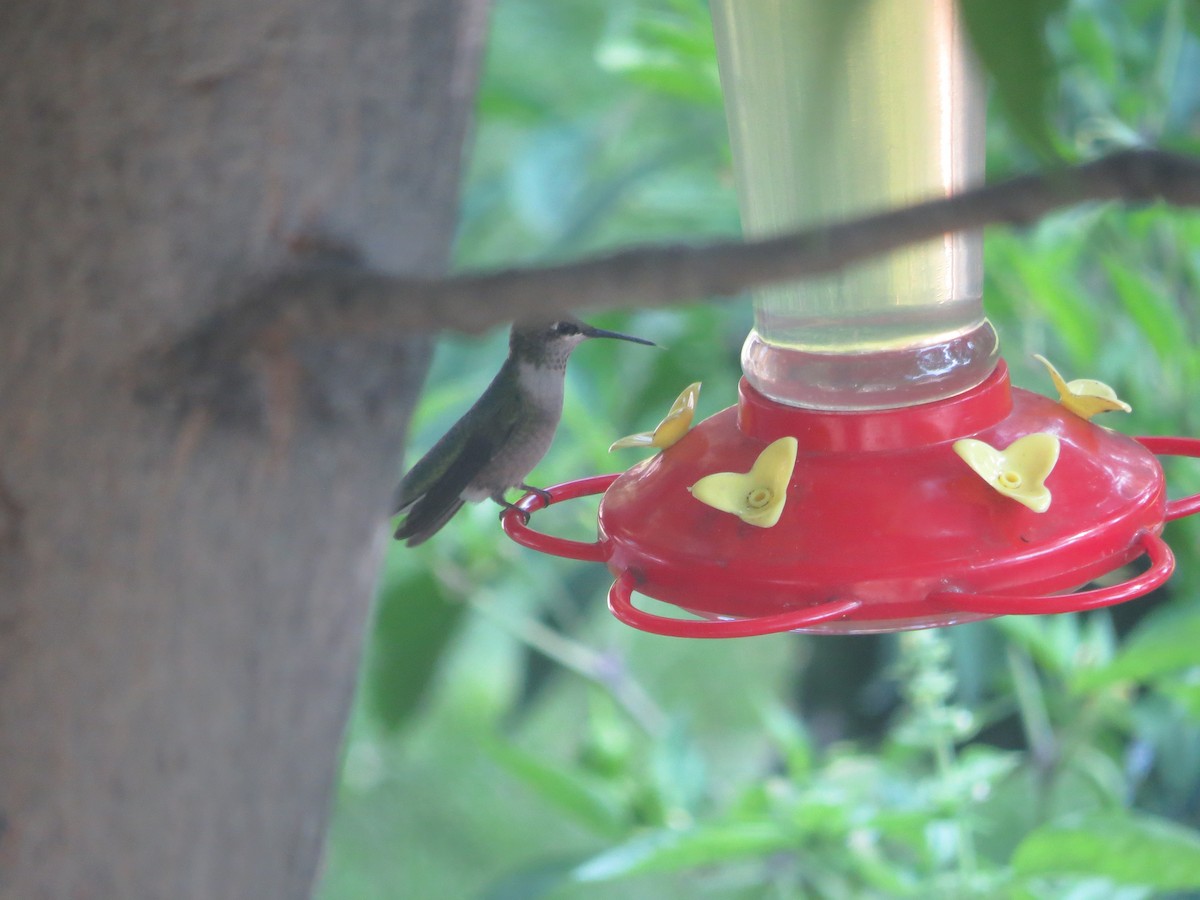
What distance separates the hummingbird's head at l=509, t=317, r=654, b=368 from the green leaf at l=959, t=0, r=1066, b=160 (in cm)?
135

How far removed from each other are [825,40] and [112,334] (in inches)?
16.7

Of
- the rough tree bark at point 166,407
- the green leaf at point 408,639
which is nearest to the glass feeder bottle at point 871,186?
the rough tree bark at point 166,407

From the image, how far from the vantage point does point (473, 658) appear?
Answer: 5.30 meters

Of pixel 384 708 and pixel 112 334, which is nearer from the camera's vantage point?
pixel 112 334

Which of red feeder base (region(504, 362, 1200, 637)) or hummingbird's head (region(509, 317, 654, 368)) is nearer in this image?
red feeder base (region(504, 362, 1200, 637))

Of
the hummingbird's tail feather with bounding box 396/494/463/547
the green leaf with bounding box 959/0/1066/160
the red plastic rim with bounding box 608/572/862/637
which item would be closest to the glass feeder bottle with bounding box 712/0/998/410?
the red plastic rim with bounding box 608/572/862/637

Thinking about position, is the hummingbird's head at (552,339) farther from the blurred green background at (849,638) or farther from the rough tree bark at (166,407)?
the rough tree bark at (166,407)

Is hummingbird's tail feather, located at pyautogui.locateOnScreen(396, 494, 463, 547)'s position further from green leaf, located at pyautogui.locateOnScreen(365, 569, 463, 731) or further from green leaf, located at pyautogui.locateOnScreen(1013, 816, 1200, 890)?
green leaf, located at pyautogui.locateOnScreen(365, 569, 463, 731)

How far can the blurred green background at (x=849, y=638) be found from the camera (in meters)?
1.87

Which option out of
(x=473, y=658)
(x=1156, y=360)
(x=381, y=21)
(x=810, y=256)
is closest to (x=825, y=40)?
(x=810, y=256)

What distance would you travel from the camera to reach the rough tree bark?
25.3 inches

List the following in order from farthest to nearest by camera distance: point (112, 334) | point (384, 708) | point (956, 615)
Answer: point (384, 708) → point (956, 615) → point (112, 334)

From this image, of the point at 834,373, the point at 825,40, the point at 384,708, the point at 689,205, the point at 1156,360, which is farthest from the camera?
the point at 384,708

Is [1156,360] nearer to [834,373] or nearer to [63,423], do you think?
[834,373]
